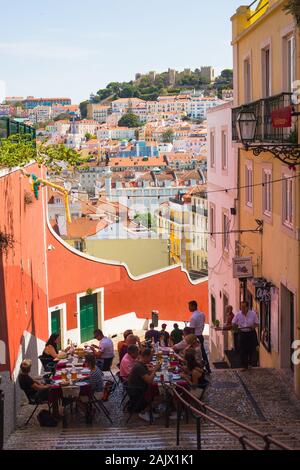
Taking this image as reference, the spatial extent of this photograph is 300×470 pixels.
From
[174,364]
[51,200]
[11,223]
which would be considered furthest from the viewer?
[51,200]

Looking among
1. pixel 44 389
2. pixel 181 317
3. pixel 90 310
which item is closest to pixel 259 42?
pixel 44 389

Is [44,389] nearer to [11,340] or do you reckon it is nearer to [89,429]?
[89,429]

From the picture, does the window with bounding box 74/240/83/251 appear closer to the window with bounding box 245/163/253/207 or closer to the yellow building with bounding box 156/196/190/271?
the yellow building with bounding box 156/196/190/271

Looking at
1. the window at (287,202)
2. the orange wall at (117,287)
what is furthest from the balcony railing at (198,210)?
the window at (287,202)

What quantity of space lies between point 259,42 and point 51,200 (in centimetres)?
4057

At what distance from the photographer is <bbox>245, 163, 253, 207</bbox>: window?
53.9 ft

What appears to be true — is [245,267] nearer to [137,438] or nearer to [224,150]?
[224,150]

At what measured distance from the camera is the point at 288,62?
1265cm

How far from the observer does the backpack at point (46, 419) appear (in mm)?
9914

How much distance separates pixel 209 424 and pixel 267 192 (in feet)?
19.6

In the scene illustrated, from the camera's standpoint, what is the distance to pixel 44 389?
995 cm

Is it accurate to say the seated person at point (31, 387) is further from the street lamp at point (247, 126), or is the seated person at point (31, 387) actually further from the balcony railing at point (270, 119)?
the street lamp at point (247, 126)

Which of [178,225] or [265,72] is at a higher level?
[265,72]

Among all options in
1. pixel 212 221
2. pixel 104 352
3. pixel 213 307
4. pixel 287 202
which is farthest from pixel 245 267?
pixel 213 307
